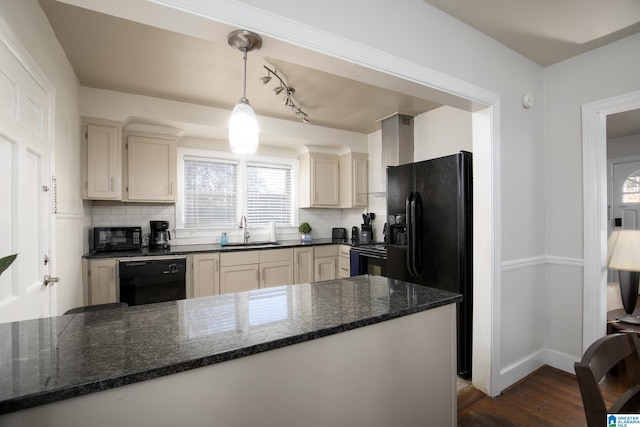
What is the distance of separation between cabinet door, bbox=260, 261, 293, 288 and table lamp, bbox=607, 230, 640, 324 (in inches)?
122

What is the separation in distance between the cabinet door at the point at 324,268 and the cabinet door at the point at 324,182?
33.1 inches

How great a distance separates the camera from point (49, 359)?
755mm

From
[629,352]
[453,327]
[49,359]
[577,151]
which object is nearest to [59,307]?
[49,359]

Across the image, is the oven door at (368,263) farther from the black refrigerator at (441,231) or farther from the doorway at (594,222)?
the doorway at (594,222)

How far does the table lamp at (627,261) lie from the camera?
221 centimetres

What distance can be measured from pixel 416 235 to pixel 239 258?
2.07 m

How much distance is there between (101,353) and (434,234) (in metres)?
2.33

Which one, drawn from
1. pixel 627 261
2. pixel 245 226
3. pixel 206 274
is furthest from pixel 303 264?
pixel 627 261

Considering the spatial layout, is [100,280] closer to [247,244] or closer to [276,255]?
[247,244]

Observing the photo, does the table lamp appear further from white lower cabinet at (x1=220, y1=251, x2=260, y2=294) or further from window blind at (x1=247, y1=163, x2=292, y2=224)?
window blind at (x1=247, y1=163, x2=292, y2=224)

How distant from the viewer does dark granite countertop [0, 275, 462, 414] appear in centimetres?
68

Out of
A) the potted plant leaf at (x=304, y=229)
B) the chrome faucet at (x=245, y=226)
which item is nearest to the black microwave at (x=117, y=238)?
the chrome faucet at (x=245, y=226)

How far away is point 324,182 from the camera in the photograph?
14.8 feet

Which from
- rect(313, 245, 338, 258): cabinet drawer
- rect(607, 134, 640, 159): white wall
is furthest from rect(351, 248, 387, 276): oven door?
rect(607, 134, 640, 159): white wall
